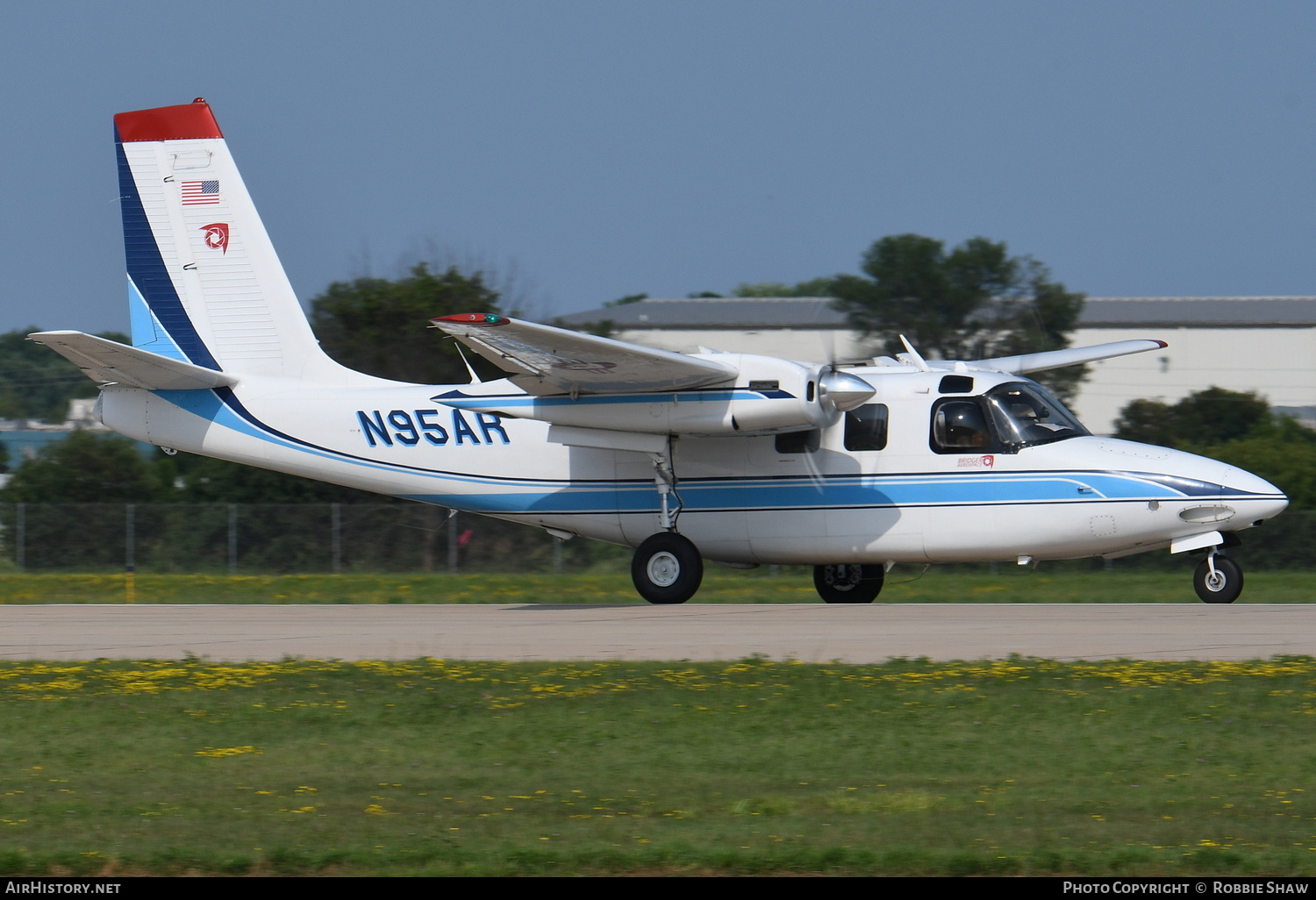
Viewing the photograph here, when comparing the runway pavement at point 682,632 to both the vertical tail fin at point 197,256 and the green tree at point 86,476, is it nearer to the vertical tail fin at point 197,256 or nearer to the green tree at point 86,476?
the vertical tail fin at point 197,256

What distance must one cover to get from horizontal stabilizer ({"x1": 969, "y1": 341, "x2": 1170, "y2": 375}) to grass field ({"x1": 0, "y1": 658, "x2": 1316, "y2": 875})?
931cm

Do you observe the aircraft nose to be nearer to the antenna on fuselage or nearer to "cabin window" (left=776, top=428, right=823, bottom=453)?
the antenna on fuselage

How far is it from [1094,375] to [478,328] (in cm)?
5517

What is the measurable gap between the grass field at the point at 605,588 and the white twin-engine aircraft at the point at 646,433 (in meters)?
2.40

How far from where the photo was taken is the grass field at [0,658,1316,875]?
5.96 m

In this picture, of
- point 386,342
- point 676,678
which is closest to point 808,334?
point 386,342

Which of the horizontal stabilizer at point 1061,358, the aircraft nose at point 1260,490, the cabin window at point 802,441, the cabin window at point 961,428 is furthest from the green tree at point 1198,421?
the cabin window at point 802,441

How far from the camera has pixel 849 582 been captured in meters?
18.8

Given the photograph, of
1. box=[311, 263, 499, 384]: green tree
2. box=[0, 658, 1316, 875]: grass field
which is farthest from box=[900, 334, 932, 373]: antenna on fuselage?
box=[311, 263, 499, 384]: green tree

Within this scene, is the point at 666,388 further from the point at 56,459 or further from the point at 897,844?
the point at 56,459

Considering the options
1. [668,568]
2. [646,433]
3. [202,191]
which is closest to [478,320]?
[646,433]

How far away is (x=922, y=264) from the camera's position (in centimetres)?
5881

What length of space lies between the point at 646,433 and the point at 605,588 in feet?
19.4

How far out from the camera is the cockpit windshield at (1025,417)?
659 inches
